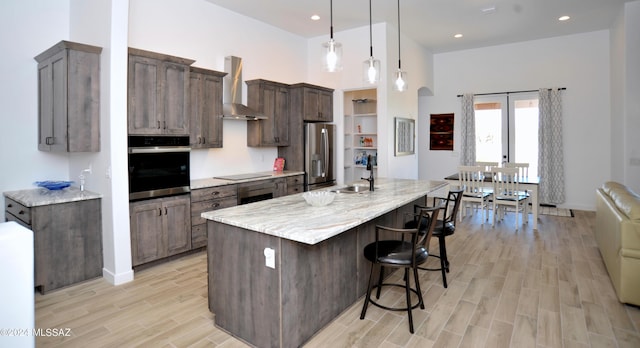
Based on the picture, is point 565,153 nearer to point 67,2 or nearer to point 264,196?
point 264,196

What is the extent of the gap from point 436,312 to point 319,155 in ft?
11.8

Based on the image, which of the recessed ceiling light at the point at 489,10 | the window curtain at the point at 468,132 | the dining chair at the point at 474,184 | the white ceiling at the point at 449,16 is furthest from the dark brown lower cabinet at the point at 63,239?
the window curtain at the point at 468,132

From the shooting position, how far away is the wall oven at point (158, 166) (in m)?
3.59

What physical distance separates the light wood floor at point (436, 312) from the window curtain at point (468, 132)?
3.82 m

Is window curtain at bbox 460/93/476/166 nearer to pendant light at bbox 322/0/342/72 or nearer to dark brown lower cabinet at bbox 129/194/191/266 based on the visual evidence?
pendant light at bbox 322/0/342/72

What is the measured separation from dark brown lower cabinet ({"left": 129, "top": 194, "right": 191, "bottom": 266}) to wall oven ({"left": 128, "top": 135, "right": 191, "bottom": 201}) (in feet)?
0.34

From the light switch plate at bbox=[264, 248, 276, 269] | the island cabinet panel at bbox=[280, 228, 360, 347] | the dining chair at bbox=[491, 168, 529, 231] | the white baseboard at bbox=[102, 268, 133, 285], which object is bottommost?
the white baseboard at bbox=[102, 268, 133, 285]

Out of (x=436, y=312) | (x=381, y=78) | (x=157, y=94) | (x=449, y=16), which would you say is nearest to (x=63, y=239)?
(x=157, y=94)

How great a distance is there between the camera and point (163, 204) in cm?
384

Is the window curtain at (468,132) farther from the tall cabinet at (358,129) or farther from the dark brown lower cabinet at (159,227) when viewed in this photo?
the dark brown lower cabinet at (159,227)

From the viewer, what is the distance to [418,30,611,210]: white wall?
6582 millimetres

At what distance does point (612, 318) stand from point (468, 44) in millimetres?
6044

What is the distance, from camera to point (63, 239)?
333 cm

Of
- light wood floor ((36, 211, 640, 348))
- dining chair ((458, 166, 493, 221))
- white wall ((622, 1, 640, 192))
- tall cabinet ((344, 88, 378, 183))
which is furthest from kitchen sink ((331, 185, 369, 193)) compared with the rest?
white wall ((622, 1, 640, 192))
